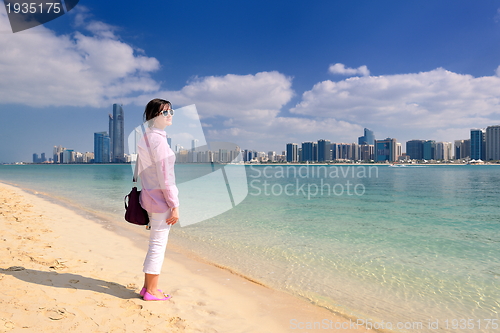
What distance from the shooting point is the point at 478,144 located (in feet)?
523

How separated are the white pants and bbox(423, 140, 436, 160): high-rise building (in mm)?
220047

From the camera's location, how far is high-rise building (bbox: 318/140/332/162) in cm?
18450

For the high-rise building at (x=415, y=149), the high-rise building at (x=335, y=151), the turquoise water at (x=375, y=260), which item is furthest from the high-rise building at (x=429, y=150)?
the turquoise water at (x=375, y=260)

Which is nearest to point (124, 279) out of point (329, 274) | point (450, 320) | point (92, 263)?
point (92, 263)

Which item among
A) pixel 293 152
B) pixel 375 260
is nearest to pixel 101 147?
pixel 293 152

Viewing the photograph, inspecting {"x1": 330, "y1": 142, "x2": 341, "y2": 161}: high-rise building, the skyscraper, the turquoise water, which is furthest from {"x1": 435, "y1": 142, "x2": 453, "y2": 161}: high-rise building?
the turquoise water

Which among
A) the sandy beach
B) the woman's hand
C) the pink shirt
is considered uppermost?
the pink shirt

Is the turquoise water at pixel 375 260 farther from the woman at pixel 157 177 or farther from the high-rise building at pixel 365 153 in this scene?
the high-rise building at pixel 365 153

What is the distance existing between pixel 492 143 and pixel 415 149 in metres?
41.6

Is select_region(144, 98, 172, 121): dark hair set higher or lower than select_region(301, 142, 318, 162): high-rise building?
lower

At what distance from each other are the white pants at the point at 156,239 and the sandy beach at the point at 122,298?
1.62ft

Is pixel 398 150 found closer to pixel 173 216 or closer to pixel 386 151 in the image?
pixel 386 151

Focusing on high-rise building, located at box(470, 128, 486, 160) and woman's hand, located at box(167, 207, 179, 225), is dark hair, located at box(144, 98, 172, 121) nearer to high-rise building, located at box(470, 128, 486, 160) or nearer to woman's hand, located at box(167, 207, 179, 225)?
woman's hand, located at box(167, 207, 179, 225)

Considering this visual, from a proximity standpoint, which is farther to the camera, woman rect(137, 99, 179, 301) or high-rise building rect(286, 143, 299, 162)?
high-rise building rect(286, 143, 299, 162)
